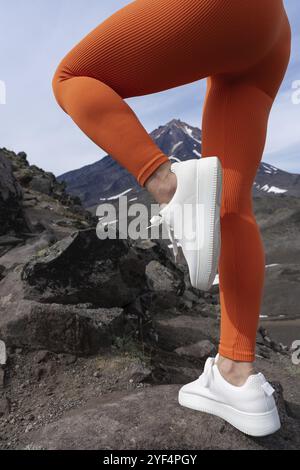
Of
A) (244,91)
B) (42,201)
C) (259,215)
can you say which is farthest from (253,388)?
→ (259,215)

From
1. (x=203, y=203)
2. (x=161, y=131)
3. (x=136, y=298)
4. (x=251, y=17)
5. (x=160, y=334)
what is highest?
(x=161, y=131)

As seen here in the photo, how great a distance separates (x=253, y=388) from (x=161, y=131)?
523 ft

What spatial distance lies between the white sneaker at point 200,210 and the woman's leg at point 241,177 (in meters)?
0.36

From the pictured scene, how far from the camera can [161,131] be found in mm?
156625

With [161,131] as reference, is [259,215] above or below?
below

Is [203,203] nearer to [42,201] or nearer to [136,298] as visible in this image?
[136,298]

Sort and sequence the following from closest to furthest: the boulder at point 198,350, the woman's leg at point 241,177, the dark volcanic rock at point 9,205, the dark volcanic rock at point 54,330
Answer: the woman's leg at point 241,177, the dark volcanic rock at point 54,330, the boulder at point 198,350, the dark volcanic rock at point 9,205

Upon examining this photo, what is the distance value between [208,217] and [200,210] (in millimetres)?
42

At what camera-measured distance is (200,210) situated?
1693 mm

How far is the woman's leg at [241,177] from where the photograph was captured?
204 cm

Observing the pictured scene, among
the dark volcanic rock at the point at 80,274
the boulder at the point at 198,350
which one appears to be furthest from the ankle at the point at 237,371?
the boulder at the point at 198,350

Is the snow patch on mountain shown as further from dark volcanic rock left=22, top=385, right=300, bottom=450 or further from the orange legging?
the orange legging

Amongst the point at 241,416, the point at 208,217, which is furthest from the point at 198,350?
the point at 208,217

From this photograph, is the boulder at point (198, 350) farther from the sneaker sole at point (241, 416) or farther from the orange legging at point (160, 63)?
the orange legging at point (160, 63)
